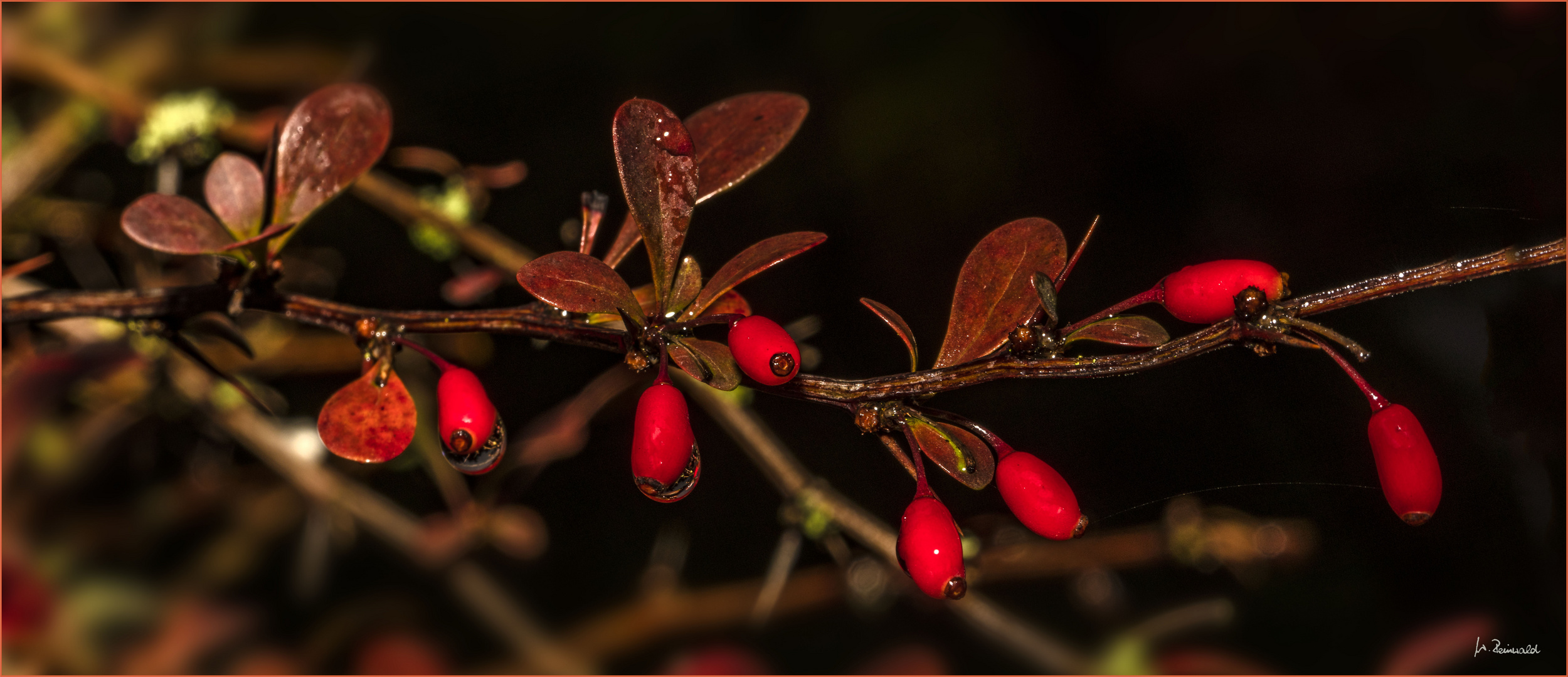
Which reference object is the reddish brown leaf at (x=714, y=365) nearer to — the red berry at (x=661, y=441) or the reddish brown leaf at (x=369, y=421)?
the red berry at (x=661, y=441)

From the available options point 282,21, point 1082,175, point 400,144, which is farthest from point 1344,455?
point 282,21

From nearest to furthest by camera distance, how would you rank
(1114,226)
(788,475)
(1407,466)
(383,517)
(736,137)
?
(1407,466)
(736,137)
(1114,226)
(788,475)
(383,517)

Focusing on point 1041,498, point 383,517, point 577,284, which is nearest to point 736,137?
point 577,284

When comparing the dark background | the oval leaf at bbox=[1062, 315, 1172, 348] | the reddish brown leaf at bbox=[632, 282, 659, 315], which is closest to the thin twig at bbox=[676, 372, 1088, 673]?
the dark background

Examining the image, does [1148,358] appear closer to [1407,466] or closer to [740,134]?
[1407,466]

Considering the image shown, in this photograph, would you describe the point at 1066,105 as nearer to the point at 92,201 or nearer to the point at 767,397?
the point at 767,397
